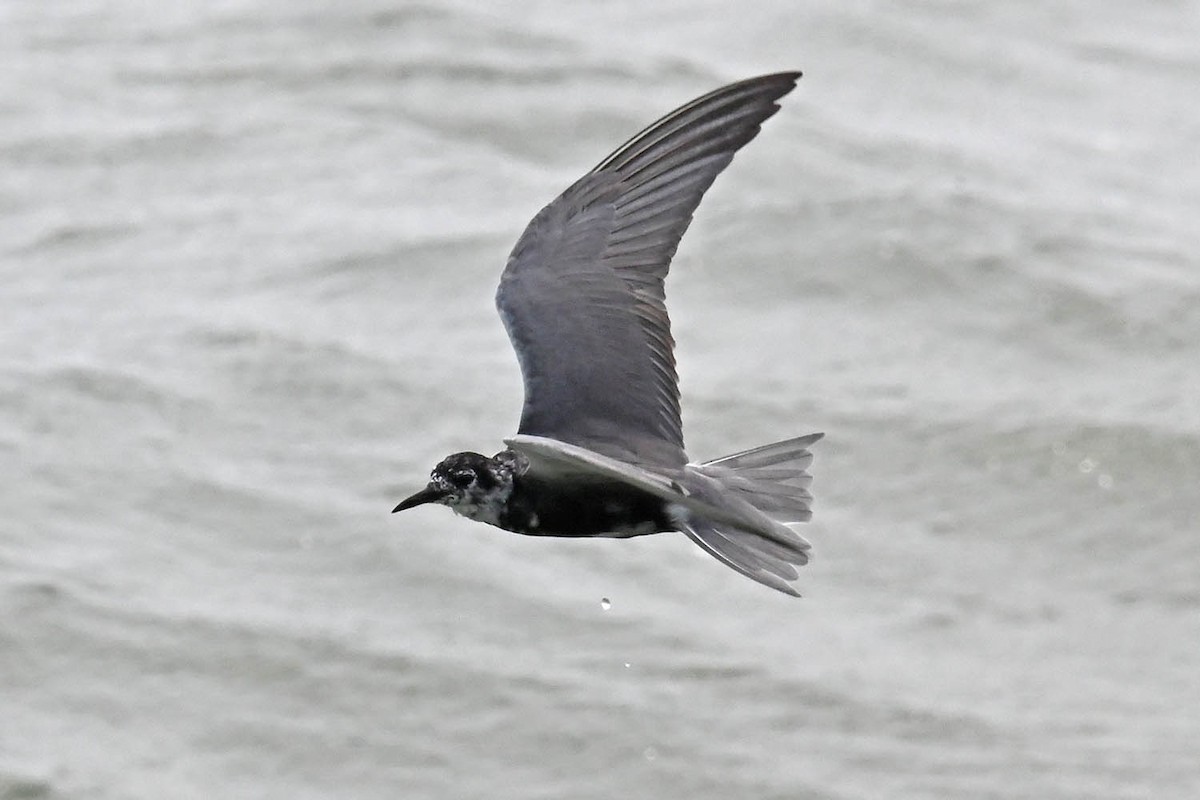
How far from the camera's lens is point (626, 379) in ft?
19.6

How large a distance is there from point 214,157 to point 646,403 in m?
6.17

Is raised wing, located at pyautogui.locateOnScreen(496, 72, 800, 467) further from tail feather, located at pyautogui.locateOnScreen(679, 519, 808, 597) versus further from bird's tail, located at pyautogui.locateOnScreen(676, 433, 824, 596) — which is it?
tail feather, located at pyautogui.locateOnScreen(679, 519, 808, 597)

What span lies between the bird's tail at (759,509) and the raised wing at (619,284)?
17 cm

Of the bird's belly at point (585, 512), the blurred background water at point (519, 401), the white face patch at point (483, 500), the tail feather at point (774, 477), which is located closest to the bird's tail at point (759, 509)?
the tail feather at point (774, 477)

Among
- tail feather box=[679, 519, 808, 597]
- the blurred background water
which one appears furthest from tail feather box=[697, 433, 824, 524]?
the blurred background water

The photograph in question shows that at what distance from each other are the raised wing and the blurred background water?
2.02 metres

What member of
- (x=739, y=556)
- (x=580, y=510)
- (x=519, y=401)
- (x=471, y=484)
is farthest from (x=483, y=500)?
(x=519, y=401)

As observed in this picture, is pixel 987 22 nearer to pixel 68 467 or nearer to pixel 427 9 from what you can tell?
pixel 427 9

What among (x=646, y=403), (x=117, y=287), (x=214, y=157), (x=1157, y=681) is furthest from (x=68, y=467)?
(x=1157, y=681)

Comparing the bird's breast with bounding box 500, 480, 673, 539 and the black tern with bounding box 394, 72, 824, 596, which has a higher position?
the black tern with bounding box 394, 72, 824, 596

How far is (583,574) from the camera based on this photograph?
8508mm

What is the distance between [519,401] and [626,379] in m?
3.37

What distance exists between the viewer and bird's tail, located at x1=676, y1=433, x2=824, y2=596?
5379 millimetres

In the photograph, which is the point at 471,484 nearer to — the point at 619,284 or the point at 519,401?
the point at 619,284
